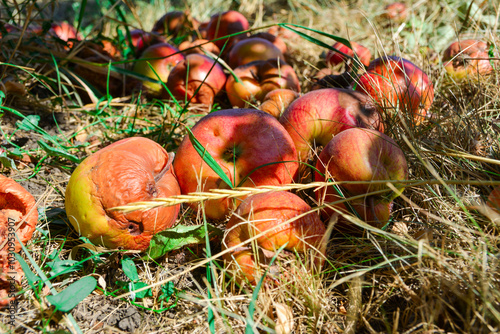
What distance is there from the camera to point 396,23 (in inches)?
179

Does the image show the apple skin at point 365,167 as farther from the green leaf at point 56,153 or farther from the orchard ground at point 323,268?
the green leaf at point 56,153

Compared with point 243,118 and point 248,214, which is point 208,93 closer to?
point 243,118

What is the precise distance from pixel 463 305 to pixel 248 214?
2.69 ft

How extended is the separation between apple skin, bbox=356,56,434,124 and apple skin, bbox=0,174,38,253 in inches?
70.0

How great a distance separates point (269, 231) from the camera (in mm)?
1432

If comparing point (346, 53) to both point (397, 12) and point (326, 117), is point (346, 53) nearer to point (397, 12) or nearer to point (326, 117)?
point (326, 117)

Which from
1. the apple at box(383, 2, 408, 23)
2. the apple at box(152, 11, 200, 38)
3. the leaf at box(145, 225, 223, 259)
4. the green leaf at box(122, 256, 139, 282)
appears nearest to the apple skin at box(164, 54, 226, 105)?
the apple at box(152, 11, 200, 38)

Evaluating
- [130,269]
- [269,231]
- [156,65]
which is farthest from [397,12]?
[130,269]

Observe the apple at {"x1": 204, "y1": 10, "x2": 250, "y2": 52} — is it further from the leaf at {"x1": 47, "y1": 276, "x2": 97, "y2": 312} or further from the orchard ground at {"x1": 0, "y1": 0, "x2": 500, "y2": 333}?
the leaf at {"x1": 47, "y1": 276, "x2": 97, "y2": 312}

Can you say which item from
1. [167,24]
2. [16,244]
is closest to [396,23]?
[167,24]

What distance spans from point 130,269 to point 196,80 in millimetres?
1802

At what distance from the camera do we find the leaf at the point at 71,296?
125 centimetres

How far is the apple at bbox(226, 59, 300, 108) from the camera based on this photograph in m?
2.80

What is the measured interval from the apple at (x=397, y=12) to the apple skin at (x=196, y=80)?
2.72 meters
